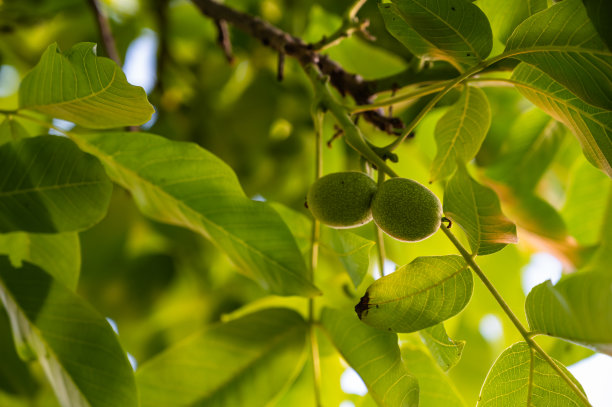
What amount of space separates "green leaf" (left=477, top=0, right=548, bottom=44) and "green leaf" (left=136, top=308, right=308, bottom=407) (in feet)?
2.17

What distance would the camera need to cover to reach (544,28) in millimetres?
773

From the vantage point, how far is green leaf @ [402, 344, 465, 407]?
0.97m

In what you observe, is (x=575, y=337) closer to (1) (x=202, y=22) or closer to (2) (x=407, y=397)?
(2) (x=407, y=397)

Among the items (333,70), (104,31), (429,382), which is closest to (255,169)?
(104,31)

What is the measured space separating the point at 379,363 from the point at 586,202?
924 millimetres

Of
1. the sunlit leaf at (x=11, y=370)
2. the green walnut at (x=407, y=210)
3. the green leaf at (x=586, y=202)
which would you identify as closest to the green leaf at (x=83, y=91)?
the green walnut at (x=407, y=210)

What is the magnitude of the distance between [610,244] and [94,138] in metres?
1.23

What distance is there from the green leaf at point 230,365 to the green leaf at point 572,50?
2.19 ft

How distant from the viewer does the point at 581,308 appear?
0.67 m

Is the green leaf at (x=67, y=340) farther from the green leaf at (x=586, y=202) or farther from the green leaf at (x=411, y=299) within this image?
the green leaf at (x=586, y=202)

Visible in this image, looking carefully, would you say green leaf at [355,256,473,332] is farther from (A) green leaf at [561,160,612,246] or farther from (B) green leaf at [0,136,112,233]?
(A) green leaf at [561,160,612,246]

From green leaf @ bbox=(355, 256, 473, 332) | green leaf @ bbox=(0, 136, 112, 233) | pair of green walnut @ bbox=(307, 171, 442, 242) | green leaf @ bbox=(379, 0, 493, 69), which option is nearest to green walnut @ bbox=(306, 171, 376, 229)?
pair of green walnut @ bbox=(307, 171, 442, 242)

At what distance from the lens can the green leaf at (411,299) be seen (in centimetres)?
82

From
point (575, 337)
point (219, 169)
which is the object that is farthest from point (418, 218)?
point (219, 169)
